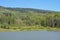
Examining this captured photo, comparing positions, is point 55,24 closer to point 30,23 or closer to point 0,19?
point 30,23

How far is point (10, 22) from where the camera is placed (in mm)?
123562

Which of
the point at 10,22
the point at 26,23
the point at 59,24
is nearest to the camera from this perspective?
the point at 59,24

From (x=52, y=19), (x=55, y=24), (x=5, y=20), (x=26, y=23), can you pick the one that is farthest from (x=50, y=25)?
(x=5, y=20)

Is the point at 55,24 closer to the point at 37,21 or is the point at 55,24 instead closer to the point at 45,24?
the point at 45,24

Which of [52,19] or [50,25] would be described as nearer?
[50,25]

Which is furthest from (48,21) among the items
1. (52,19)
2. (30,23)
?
(30,23)

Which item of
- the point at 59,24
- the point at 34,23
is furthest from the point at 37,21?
the point at 59,24

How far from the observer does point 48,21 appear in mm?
126625

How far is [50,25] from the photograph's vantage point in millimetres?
118250

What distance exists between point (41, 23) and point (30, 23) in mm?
7949

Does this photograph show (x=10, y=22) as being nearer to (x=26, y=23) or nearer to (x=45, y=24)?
(x=26, y=23)

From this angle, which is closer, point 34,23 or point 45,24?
point 45,24

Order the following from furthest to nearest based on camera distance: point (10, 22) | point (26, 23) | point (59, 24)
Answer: point (26, 23) < point (10, 22) < point (59, 24)

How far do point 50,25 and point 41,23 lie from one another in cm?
962
